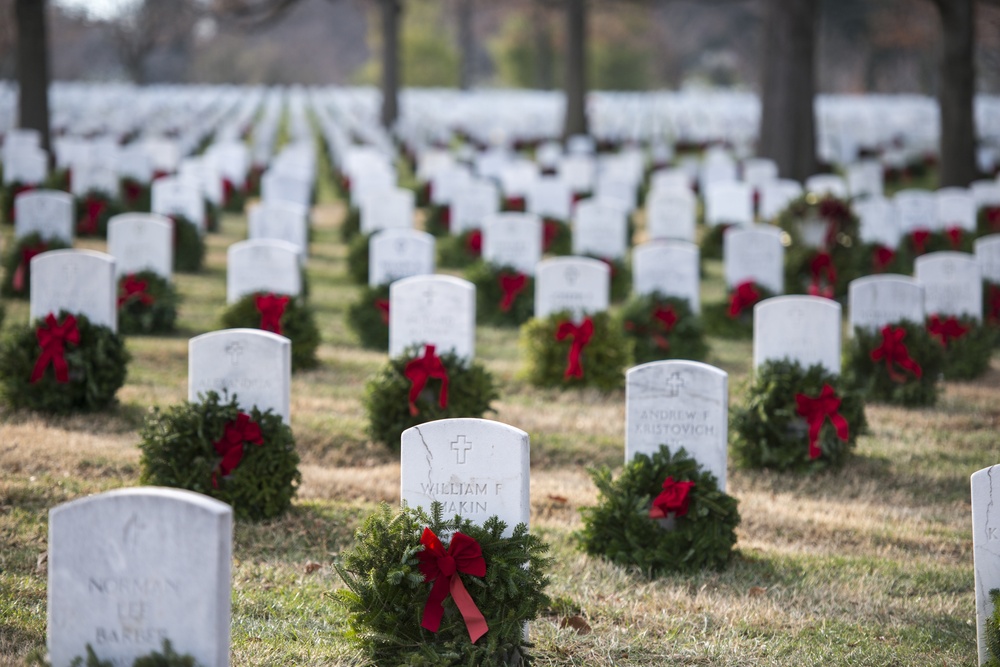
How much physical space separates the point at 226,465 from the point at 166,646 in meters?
2.49

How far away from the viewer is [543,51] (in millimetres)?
50750

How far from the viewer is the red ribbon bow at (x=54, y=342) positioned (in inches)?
310

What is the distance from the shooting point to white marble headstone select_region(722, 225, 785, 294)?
11609 mm

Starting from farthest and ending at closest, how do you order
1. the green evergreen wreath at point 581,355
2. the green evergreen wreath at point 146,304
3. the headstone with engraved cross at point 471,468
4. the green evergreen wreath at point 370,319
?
the green evergreen wreath at point 146,304
the green evergreen wreath at point 370,319
the green evergreen wreath at point 581,355
the headstone with engraved cross at point 471,468

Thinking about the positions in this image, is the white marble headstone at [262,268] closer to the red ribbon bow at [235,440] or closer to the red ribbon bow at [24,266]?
the red ribbon bow at [24,266]

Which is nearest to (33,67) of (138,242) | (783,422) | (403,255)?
(138,242)

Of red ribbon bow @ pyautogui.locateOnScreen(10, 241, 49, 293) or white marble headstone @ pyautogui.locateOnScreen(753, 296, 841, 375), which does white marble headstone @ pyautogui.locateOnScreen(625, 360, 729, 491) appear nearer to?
white marble headstone @ pyautogui.locateOnScreen(753, 296, 841, 375)

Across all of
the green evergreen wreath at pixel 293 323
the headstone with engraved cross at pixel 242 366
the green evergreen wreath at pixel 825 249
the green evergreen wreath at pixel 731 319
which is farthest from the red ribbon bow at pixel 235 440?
the green evergreen wreath at pixel 825 249

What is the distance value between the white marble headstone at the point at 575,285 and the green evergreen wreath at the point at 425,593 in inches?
197

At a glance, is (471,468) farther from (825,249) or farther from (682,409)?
(825,249)

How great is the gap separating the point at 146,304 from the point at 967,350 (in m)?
6.77

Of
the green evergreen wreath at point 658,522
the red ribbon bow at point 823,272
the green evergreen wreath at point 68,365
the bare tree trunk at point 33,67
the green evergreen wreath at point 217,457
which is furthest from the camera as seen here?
the bare tree trunk at point 33,67

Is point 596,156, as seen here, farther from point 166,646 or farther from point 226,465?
point 166,646

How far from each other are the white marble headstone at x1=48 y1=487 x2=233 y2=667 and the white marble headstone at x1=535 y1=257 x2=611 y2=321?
591cm
